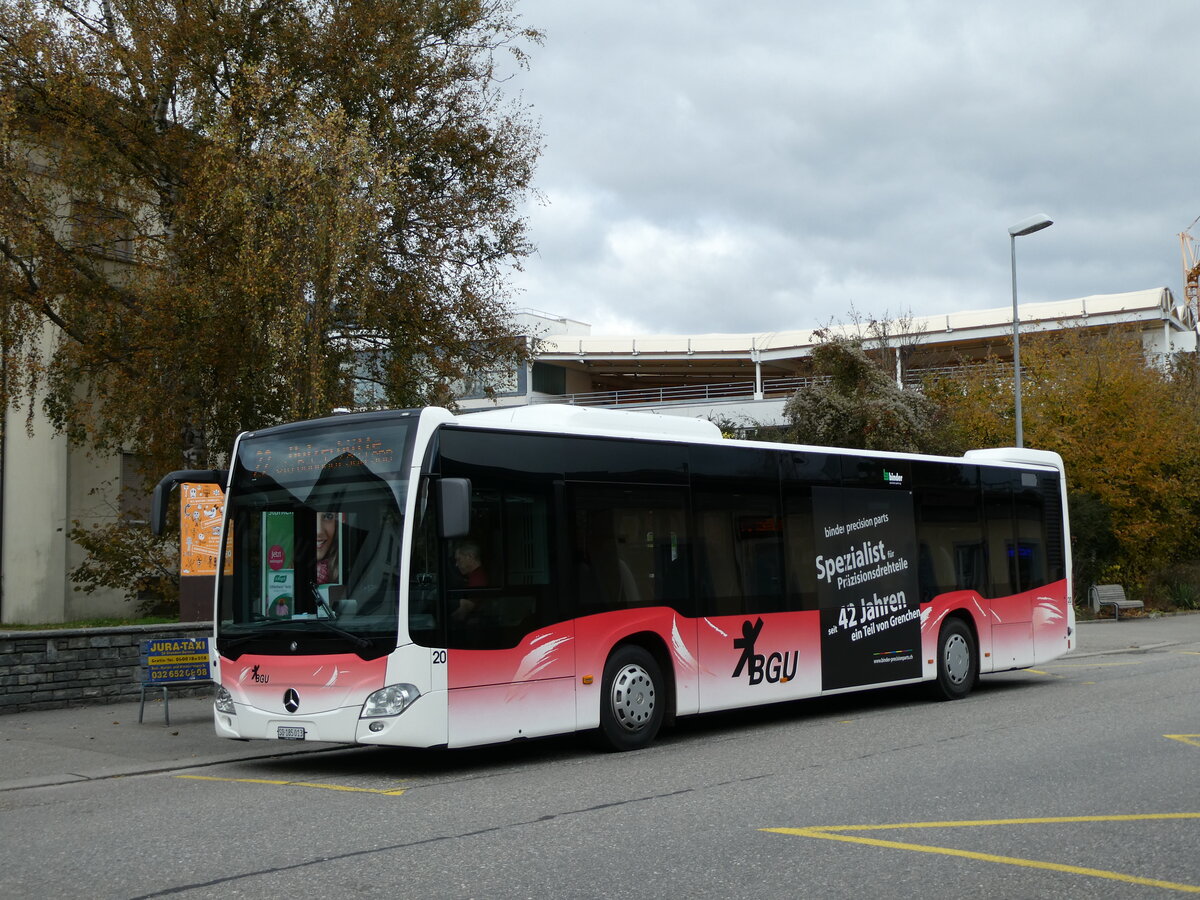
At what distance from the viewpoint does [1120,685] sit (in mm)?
16391

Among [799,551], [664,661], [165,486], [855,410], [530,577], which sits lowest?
[664,661]

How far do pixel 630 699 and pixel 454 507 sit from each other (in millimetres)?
2783

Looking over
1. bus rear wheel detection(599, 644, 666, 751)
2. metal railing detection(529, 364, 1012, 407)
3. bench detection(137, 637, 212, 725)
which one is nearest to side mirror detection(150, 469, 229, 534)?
bench detection(137, 637, 212, 725)

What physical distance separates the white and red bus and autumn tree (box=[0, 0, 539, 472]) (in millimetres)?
7108

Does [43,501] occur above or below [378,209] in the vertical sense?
below

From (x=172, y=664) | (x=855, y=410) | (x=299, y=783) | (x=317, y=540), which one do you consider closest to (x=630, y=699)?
(x=299, y=783)

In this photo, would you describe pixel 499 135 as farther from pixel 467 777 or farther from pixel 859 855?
pixel 859 855

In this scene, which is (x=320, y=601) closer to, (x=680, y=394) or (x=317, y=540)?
(x=317, y=540)

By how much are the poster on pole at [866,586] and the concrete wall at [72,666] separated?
7052 millimetres

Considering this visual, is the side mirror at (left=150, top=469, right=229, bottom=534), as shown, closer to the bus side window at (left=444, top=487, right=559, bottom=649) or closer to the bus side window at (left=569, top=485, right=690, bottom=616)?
the bus side window at (left=444, top=487, right=559, bottom=649)

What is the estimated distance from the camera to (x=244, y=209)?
59.7 ft

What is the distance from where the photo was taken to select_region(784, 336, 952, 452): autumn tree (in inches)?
1268

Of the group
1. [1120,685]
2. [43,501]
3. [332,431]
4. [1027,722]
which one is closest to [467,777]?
[332,431]

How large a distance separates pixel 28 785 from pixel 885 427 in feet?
82.3
